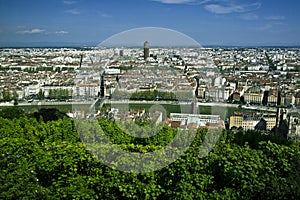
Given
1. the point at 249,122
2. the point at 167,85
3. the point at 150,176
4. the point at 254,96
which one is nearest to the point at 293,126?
the point at 249,122

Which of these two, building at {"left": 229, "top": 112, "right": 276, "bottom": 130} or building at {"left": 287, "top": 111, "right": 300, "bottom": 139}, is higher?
building at {"left": 287, "top": 111, "right": 300, "bottom": 139}

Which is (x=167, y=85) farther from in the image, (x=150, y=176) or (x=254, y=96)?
(x=254, y=96)

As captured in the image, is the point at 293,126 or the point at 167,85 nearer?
the point at 293,126

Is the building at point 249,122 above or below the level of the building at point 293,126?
below

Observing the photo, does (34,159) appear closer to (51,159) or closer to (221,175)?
(51,159)

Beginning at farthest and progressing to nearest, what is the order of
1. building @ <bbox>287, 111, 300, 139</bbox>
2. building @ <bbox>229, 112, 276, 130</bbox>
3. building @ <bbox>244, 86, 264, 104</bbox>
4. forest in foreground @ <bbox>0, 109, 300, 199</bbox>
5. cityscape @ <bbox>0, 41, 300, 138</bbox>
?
1. building @ <bbox>244, 86, 264, 104</bbox>
2. building @ <bbox>229, 112, 276, 130</bbox>
3. building @ <bbox>287, 111, 300, 139</bbox>
4. cityscape @ <bbox>0, 41, 300, 138</bbox>
5. forest in foreground @ <bbox>0, 109, 300, 199</bbox>

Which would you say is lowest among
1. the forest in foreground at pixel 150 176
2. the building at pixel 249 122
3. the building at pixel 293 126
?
the building at pixel 249 122

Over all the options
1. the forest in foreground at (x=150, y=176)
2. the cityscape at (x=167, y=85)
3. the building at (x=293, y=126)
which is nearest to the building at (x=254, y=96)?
the cityscape at (x=167, y=85)

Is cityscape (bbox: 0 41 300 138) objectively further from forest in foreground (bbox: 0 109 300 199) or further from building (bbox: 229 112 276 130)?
forest in foreground (bbox: 0 109 300 199)

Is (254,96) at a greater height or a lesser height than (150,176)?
lesser

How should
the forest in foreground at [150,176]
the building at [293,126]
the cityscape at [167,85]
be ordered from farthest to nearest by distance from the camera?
the building at [293,126] → the cityscape at [167,85] → the forest in foreground at [150,176]

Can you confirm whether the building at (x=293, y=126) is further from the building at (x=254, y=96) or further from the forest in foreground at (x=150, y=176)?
the building at (x=254, y=96)

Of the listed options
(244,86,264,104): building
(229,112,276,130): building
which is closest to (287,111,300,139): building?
(229,112,276,130): building
